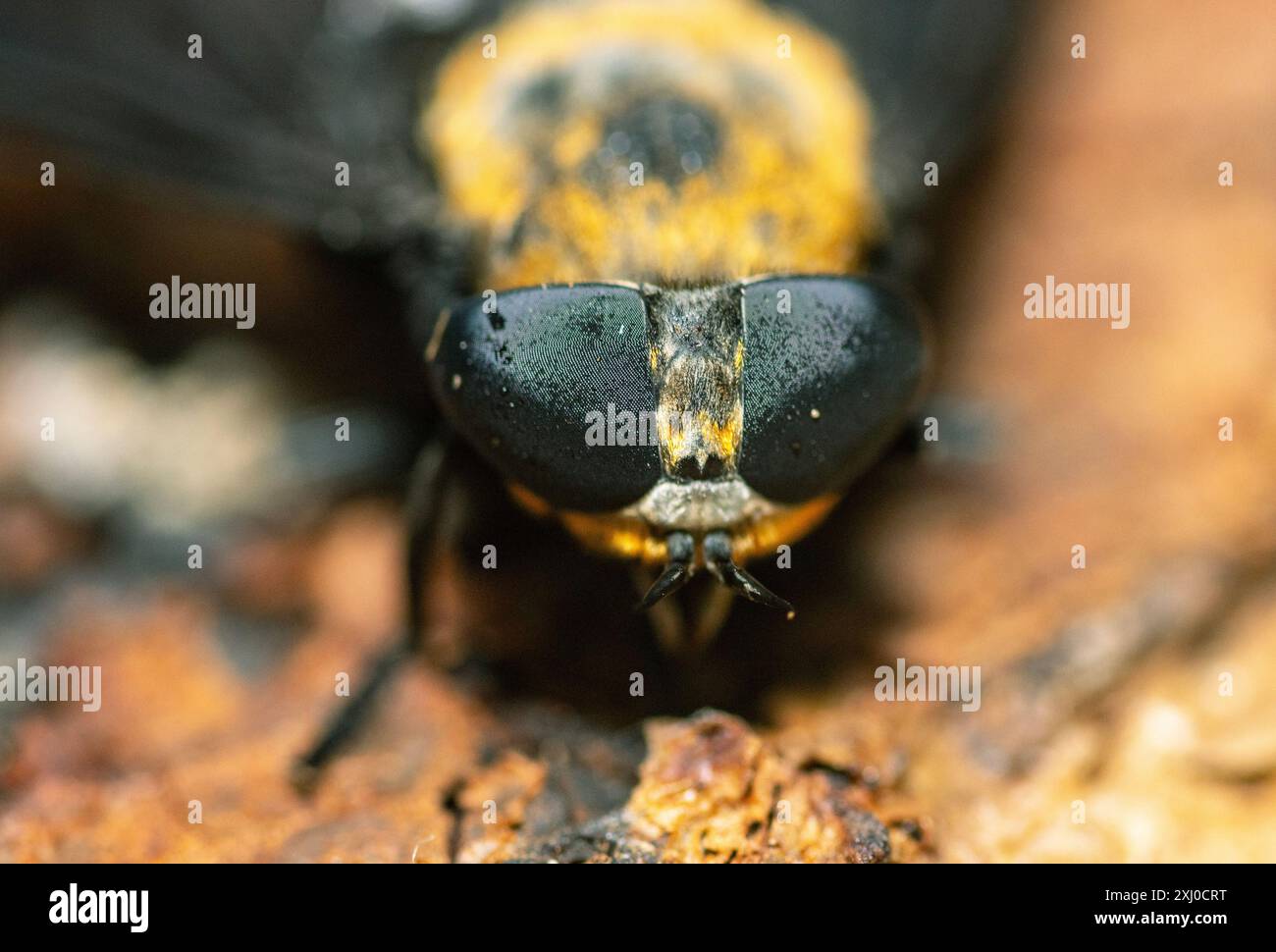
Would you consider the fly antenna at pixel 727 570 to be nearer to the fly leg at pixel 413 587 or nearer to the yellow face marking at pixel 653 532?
the yellow face marking at pixel 653 532

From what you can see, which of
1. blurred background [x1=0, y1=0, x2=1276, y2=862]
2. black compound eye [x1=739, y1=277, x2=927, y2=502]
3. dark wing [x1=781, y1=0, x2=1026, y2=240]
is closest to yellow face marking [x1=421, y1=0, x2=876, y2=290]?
dark wing [x1=781, y1=0, x2=1026, y2=240]

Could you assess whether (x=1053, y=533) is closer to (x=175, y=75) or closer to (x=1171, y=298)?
(x=1171, y=298)

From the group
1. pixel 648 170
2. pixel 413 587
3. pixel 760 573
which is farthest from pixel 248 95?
pixel 760 573

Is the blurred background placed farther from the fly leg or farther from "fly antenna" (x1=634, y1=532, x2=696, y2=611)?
"fly antenna" (x1=634, y1=532, x2=696, y2=611)
